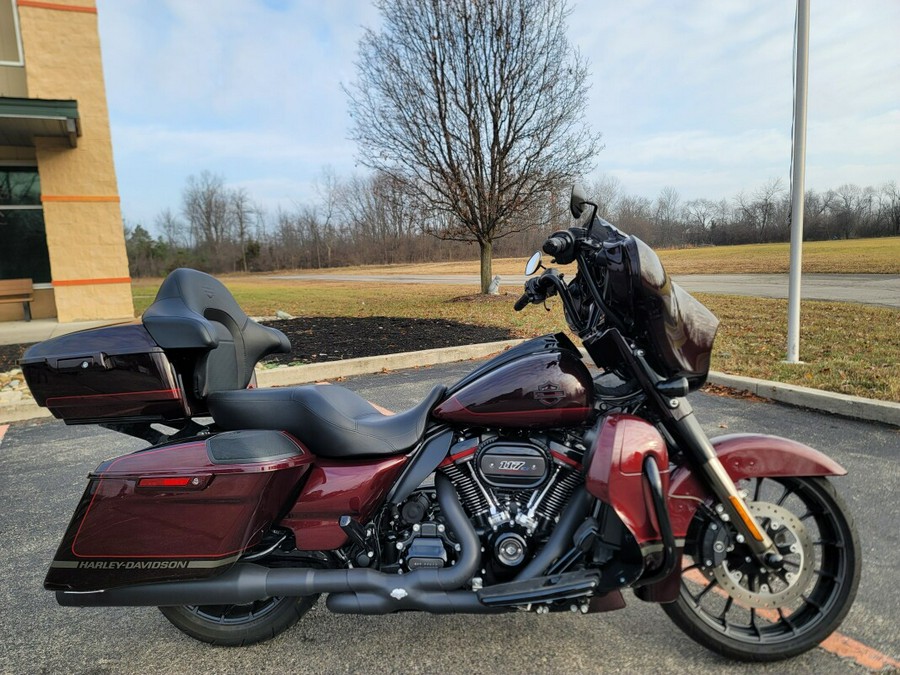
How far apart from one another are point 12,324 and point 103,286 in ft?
6.69

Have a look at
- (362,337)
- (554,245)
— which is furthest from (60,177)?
(554,245)

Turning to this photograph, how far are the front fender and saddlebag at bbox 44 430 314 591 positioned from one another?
145cm

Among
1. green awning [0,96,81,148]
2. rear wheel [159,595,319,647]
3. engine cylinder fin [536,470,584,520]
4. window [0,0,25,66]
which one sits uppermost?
window [0,0,25,66]

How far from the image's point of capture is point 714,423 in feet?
16.8

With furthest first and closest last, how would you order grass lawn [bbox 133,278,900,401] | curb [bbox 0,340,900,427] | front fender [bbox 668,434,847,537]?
1. grass lawn [bbox 133,278,900,401]
2. curb [bbox 0,340,900,427]
3. front fender [bbox 668,434,847,537]

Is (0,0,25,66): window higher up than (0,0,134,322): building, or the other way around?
(0,0,25,66): window

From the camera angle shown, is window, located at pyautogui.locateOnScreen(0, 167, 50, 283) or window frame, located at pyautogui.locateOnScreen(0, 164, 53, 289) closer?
window frame, located at pyautogui.locateOnScreen(0, 164, 53, 289)

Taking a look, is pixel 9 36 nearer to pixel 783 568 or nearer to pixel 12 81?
pixel 12 81

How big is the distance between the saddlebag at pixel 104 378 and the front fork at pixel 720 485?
1.94 metres

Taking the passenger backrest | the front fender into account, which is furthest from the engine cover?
the passenger backrest

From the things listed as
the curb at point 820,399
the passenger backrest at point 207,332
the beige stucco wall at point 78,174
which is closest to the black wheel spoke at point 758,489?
the passenger backrest at point 207,332

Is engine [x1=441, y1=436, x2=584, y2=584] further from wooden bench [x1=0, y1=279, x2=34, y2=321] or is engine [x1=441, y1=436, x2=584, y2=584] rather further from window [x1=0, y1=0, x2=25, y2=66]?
window [x1=0, y1=0, x2=25, y2=66]

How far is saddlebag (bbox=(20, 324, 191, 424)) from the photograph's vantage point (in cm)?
215

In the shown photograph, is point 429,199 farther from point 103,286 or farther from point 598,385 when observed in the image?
point 598,385
